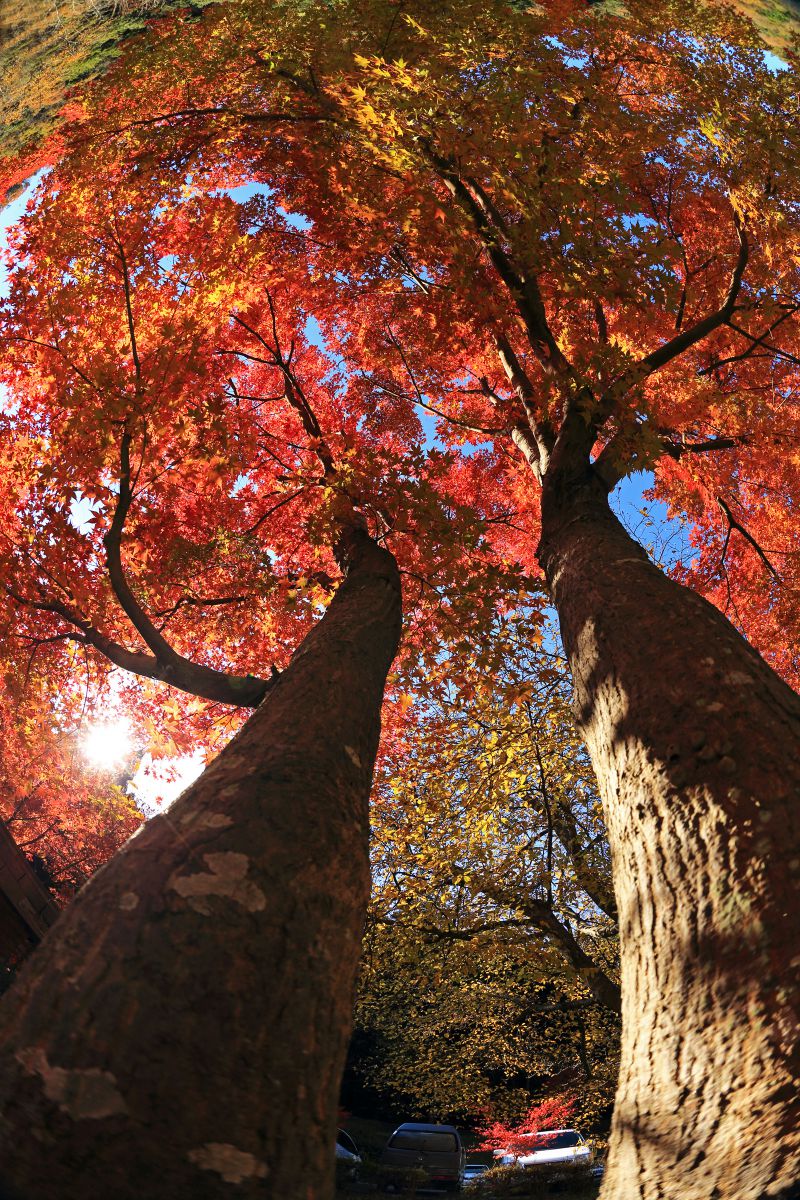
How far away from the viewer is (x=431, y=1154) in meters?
16.4

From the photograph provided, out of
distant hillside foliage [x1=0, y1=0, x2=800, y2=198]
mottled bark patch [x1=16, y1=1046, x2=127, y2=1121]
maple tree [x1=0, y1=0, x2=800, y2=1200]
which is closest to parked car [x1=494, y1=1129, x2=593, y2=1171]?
maple tree [x1=0, y1=0, x2=800, y2=1200]

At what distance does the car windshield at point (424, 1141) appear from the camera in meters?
16.6

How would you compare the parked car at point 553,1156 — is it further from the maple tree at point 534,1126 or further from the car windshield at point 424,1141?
the car windshield at point 424,1141

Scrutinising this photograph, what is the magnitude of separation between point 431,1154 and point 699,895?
751 inches

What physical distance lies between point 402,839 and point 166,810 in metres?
9.93

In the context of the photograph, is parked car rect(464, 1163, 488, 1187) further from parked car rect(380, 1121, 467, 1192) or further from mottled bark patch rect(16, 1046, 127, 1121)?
mottled bark patch rect(16, 1046, 127, 1121)

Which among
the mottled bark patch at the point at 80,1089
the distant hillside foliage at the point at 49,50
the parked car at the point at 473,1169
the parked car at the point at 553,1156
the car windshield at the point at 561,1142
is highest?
the distant hillside foliage at the point at 49,50

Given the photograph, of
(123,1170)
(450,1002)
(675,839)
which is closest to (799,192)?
(675,839)

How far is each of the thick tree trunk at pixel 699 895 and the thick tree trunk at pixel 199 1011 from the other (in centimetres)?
98

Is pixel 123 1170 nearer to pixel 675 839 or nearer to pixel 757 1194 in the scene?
pixel 757 1194

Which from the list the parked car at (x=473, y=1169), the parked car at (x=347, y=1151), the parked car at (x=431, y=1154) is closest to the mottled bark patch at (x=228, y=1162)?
the parked car at (x=347, y=1151)

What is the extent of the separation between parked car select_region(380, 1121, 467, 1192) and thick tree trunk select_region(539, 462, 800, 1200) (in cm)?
1804

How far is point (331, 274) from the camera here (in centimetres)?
1073

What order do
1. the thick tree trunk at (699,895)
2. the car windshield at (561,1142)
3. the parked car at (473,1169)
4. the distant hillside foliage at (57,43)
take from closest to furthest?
the thick tree trunk at (699,895)
the distant hillside foliage at (57,43)
the parked car at (473,1169)
the car windshield at (561,1142)
